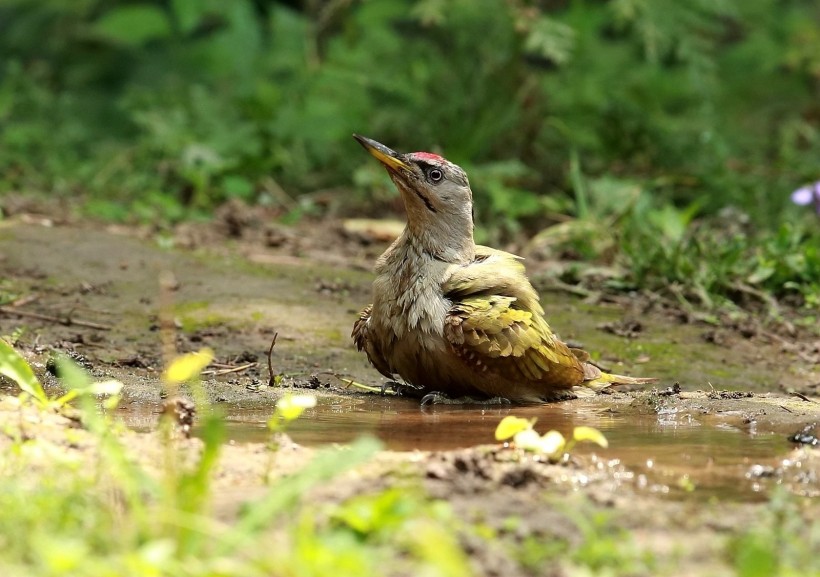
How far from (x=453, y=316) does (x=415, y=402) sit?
0.45 m

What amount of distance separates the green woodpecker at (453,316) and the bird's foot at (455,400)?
0.11 ft

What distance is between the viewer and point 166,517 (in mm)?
2752

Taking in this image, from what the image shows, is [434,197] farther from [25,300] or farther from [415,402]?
[25,300]

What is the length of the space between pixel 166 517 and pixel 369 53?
858cm

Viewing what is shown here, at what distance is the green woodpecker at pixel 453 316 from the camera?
5.26 m

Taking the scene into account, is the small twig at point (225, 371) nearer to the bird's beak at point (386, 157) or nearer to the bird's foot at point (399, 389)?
the bird's foot at point (399, 389)

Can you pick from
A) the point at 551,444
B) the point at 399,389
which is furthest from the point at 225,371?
the point at 551,444

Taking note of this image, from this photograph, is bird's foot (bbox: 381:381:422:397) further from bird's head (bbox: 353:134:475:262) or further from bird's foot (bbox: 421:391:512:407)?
bird's head (bbox: 353:134:475:262)

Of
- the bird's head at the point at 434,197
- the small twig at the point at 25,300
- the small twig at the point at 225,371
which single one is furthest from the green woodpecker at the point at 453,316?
the small twig at the point at 25,300

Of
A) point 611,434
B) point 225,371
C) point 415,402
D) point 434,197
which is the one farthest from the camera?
point 434,197

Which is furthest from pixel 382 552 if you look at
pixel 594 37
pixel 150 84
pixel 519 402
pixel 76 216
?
pixel 150 84

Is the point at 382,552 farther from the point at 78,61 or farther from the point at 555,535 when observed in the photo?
the point at 78,61

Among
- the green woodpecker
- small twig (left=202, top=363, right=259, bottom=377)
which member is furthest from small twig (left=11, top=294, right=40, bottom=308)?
the green woodpecker

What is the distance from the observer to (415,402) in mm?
5426
